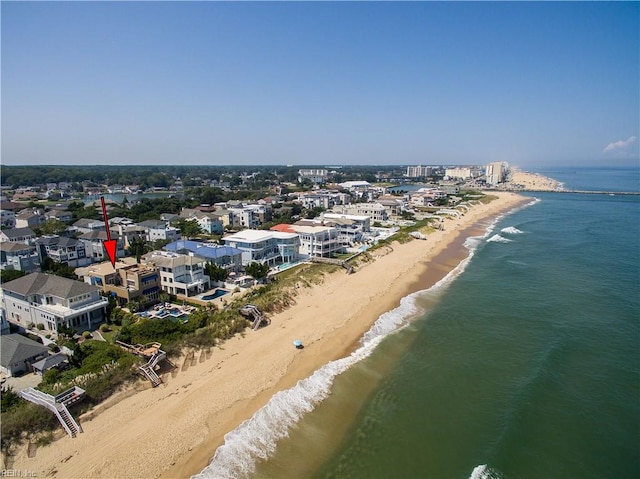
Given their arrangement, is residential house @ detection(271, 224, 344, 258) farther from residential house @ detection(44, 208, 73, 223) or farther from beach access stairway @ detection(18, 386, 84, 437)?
residential house @ detection(44, 208, 73, 223)

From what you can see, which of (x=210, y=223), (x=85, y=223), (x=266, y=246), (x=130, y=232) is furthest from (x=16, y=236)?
(x=266, y=246)

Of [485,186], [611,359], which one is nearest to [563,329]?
[611,359]

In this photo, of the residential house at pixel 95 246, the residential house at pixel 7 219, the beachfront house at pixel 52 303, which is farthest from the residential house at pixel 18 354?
the residential house at pixel 7 219

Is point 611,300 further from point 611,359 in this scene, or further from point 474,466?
point 474,466

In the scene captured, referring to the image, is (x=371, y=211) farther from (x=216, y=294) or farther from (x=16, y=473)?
(x=16, y=473)

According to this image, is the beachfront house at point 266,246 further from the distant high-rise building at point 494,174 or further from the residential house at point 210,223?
the distant high-rise building at point 494,174

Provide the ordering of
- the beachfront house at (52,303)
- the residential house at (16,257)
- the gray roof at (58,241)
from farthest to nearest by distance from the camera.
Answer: the gray roof at (58,241) → the residential house at (16,257) → the beachfront house at (52,303)
